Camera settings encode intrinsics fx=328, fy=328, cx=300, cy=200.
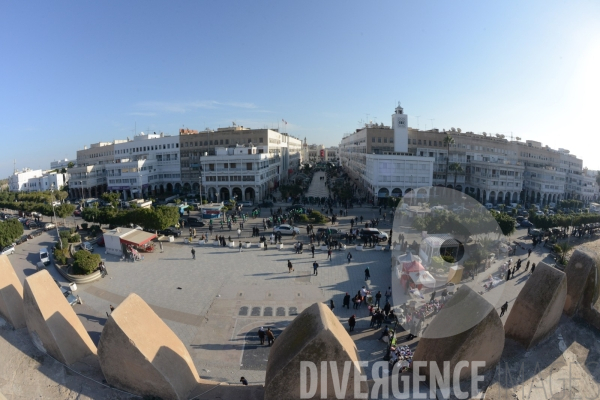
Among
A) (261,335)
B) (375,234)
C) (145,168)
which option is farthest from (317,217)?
(145,168)

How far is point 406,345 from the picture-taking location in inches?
548

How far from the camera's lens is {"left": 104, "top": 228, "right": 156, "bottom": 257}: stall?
82.9 feet

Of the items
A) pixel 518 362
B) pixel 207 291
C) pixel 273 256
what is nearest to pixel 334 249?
pixel 273 256

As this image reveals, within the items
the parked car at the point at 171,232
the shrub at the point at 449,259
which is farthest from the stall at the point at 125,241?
the shrub at the point at 449,259

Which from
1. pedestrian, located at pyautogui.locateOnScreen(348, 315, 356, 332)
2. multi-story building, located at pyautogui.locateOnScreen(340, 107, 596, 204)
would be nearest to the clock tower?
multi-story building, located at pyautogui.locateOnScreen(340, 107, 596, 204)

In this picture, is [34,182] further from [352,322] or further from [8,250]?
[352,322]

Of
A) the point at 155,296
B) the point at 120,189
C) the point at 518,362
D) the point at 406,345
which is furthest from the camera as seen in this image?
the point at 120,189

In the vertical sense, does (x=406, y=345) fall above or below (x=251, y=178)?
below

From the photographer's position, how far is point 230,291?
1902 centimetres

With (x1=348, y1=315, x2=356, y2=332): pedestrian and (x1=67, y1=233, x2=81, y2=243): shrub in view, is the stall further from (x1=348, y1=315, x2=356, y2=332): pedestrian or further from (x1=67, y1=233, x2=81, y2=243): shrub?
(x1=348, y1=315, x2=356, y2=332): pedestrian

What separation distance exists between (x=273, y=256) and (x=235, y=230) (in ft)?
30.4

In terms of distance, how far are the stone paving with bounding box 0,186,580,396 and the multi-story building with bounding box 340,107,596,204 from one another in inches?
1138

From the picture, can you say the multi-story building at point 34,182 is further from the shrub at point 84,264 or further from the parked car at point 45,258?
the shrub at point 84,264

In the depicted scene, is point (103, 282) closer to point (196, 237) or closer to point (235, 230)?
point (196, 237)
